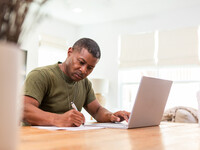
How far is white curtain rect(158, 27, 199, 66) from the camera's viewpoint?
4.87 m

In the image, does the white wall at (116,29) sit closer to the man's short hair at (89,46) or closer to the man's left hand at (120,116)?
the man's short hair at (89,46)

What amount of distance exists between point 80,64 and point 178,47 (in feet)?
11.5

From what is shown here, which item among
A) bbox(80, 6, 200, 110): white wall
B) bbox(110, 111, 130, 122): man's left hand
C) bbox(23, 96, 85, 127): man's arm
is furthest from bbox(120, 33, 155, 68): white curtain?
bbox(23, 96, 85, 127): man's arm

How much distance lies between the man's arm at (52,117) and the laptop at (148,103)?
0.18 metres

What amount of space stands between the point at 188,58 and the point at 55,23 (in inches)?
112

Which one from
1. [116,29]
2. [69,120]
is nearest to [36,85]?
[69,120]

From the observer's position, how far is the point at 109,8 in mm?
5012

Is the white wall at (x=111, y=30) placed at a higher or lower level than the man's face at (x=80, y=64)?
higher

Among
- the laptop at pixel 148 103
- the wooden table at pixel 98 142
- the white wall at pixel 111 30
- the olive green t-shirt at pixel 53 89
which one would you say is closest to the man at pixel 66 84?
the olive green t-shirt at pixel 53 89

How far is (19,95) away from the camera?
466 mm

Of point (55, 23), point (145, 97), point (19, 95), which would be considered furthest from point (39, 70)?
point (55, 23)

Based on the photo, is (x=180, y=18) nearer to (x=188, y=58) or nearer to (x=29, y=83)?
(x=188, y=58)

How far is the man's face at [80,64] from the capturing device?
1864 millimetres

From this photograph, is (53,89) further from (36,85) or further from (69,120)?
(69,120)
